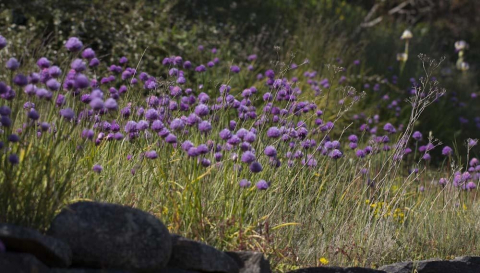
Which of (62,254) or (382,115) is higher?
(62,254)

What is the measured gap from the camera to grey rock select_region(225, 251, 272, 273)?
3.16 metres

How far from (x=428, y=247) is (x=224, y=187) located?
157cm

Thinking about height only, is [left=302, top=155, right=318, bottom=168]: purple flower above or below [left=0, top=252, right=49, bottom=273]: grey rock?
below

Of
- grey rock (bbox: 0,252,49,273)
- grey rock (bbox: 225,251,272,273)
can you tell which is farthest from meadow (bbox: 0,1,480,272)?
grey rock (bbox: 0,252,49,273)

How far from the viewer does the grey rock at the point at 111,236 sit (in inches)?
109

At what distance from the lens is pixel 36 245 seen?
2658 millimetres

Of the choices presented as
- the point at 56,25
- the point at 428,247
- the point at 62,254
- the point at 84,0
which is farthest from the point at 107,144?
the point at 84,0

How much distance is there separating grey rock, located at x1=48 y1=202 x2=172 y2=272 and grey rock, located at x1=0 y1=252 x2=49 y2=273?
170mm

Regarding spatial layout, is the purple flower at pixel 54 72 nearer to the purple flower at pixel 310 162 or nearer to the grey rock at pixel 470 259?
the purple flower at pixel 310 162

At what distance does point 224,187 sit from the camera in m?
3.58

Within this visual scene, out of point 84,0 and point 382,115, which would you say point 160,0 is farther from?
point 382,115

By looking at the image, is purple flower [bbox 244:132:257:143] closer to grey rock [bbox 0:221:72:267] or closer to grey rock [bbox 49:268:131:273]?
grey rock [bbox 49:268:131:273]

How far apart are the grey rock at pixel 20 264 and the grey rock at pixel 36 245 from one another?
0.05 metres

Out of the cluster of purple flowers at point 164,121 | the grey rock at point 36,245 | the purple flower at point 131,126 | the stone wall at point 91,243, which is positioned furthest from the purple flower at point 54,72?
the purple flower at point 131,126
